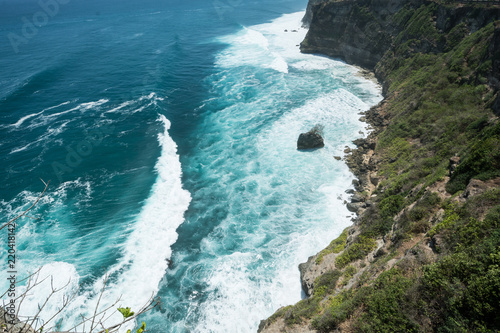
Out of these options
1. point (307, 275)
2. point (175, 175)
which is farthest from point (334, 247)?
point (175, 175)

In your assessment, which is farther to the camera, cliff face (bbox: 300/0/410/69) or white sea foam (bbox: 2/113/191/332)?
cliff face (bbox: 300/0/410/69)

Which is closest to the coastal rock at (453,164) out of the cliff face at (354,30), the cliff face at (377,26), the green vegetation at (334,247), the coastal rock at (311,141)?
the green vegetation at (334,247)

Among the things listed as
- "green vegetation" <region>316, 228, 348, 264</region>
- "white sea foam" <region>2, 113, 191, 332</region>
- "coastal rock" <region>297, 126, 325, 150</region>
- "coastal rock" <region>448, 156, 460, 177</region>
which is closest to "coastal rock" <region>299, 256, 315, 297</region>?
"green vegetation" <region>316, 228, 348, 264</region>

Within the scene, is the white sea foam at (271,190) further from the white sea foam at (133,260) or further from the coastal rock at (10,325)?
the coastal rock at (10,325)

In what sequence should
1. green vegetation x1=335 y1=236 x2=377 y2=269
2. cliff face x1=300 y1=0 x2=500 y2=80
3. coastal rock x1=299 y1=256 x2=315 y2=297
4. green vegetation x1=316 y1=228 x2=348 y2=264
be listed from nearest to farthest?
green vegetation x1=335 y1=236 x2=377 y2=269, coastal rock x1=299 y1=256 x2=315 y2=297, green vegetation x1=316 y1=228 x2=348 y2=264, cliff face x1=300 y1=0 x2=500 y2=80

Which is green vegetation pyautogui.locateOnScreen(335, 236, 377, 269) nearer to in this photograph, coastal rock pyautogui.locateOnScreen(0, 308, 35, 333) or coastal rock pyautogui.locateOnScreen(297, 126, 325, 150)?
coastal rock pyautogui.locateOnScreen(0, 308, 35, 333)

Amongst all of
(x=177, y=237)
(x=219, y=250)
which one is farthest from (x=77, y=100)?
(x=219, y=250)

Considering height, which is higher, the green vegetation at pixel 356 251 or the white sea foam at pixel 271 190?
the green vegetation at pixel 356 251
